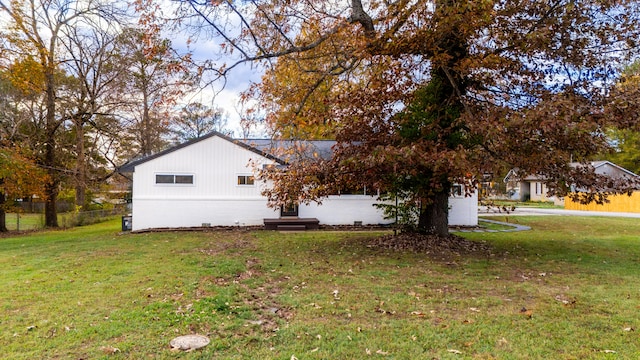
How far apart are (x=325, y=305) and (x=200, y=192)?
39.6ft

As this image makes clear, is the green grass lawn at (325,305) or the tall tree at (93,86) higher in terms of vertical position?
the tall tree at (93,86)

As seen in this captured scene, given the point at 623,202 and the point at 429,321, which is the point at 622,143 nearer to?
the point at 623,202

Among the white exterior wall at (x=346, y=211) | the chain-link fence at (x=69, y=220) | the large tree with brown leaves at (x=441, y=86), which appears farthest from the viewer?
the chain-link fence at (x=69, y=220)

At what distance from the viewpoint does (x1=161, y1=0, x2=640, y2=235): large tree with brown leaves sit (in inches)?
298

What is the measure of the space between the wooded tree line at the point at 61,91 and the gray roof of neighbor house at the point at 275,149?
1623mm

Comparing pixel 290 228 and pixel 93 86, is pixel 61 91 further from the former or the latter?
pixel 290 228

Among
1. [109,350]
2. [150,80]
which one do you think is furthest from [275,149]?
[150,80]

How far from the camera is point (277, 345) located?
3674mm

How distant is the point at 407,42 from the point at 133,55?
1329 cm

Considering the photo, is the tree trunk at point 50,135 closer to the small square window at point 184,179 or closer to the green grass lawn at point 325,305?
the small square window at point 184,179

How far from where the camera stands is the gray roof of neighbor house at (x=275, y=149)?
9.84 m

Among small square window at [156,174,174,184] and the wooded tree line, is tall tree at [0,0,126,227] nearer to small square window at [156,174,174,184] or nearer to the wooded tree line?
the wooded tree line

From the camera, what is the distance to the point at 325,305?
4.97 meters

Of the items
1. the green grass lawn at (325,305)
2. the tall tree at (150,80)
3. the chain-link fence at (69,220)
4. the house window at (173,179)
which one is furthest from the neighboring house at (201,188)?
the chain-link fence at (69,220)
